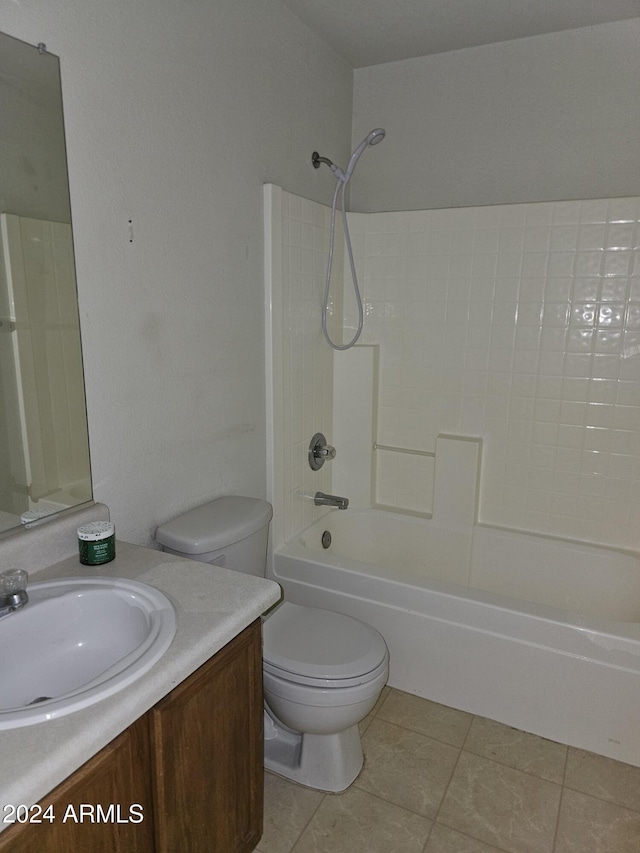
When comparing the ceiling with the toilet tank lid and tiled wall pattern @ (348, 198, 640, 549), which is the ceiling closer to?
tiled wall pattern @ (348, 198, 640, 549)

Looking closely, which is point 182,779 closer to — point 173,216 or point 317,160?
point 173,216

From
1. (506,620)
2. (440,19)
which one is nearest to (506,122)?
(440,19)

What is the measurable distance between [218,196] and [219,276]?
9.7 inches

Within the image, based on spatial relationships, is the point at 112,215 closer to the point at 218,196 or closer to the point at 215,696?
the point at 218,196

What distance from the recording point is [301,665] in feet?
5.65

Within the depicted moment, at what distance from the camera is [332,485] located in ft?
9.64

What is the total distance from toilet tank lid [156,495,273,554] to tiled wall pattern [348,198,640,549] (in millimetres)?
728

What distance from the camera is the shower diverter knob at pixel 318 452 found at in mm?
2633

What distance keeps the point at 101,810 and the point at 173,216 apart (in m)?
1.44

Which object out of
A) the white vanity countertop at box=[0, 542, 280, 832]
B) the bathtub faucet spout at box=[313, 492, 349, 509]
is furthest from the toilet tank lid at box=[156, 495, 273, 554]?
the bathtub faucet spout at box=[313, 492, 349, 509]

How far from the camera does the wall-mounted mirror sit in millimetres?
1292

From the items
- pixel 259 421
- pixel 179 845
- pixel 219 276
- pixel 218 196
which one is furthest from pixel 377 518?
pixel 179 845

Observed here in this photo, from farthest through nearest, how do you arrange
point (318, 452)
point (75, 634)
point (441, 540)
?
point (441, 540), point (318, 452), point (75, 634)

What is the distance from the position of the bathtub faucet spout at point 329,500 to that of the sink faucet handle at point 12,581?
1488mm
